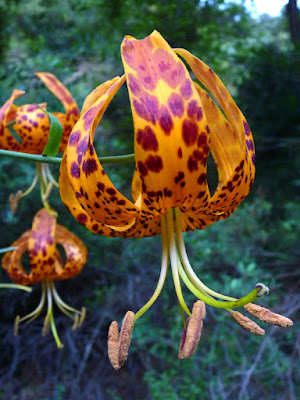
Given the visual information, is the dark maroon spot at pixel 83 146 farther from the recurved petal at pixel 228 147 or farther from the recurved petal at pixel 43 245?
the recurved petal at pixel 43 245

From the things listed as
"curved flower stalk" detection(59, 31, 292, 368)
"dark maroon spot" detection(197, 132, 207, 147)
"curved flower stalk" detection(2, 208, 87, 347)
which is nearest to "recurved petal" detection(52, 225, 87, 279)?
"curved flower stalk" detection(2, 208, 87, 347)

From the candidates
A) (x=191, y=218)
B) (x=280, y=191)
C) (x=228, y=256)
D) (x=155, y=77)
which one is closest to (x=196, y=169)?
(x=155, y=77)

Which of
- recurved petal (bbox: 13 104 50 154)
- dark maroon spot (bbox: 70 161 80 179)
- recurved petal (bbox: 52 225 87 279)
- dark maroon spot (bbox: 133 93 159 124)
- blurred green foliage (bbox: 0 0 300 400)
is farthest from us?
blurred green foliage (bbox: 0 0 300 400)

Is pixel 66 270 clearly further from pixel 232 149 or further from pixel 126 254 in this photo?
pixel 126 254

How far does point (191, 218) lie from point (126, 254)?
206cm

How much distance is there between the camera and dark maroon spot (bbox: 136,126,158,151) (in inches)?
19.3

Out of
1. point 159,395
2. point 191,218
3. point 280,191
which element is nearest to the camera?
point 191,218

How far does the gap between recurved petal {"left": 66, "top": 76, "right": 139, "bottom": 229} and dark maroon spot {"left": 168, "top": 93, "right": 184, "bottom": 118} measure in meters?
0.10

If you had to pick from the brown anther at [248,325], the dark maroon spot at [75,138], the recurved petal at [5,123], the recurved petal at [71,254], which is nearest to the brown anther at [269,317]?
the brown anther at [248,325]

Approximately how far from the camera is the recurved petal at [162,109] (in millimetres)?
490

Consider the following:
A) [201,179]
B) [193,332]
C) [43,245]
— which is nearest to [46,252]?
[43,245]

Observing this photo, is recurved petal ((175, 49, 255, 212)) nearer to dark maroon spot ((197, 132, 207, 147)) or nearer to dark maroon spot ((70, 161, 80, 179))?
dark maroon spot ((197, 132, 207, 147))

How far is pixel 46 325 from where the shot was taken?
1.58 meters

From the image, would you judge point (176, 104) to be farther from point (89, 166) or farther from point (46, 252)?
point (46, 252)
